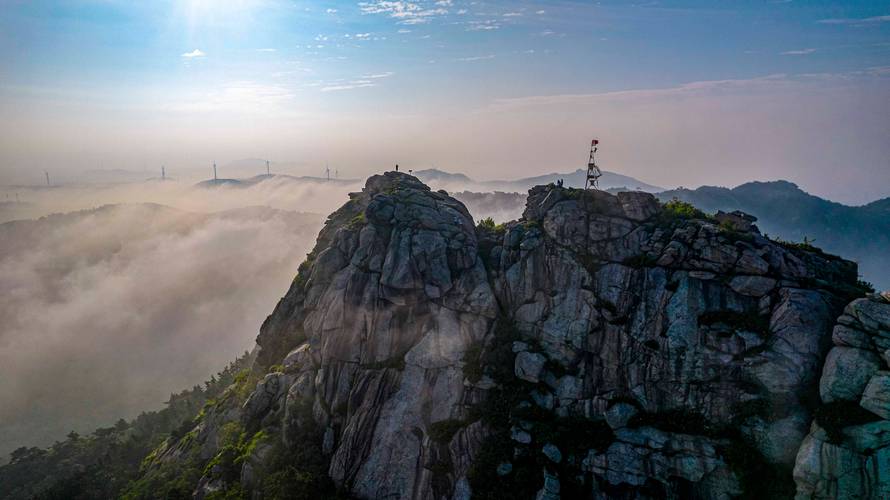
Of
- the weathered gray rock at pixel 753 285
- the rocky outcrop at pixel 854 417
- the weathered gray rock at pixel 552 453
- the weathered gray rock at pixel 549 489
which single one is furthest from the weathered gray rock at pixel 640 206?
the weathered gray rock at pixel 549 489

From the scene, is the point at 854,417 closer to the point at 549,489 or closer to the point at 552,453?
the point at 552,453

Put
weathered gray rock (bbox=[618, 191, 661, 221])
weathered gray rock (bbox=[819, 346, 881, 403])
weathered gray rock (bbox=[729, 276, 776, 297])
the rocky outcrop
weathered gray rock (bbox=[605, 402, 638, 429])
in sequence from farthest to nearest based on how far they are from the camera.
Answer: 1. weathered gray rock (bbox=[618, 191, 661, 221])
2. weathered gray rock (bbox=[605, 402, 638, 429])
3. weathered gray rock (bbox=[729, 276, 776, 297])
4. weathered gray rock (bbox=[819, 346, 881, 403])
5. the rocky outcrop

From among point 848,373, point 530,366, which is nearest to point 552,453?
point 530,366

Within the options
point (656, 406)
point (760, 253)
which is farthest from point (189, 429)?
point (760, 253)

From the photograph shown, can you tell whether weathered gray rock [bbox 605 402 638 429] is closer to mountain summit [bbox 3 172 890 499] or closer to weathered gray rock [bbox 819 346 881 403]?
mountain summit [bbox 3 172 890 499]

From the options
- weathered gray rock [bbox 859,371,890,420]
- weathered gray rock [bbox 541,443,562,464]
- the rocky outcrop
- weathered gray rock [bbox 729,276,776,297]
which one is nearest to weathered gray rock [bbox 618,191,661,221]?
weathered gray rock [bbox 729,276,776,297]

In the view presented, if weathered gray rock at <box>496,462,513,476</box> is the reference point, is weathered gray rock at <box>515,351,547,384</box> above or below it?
above

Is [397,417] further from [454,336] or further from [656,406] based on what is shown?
[656,406]
